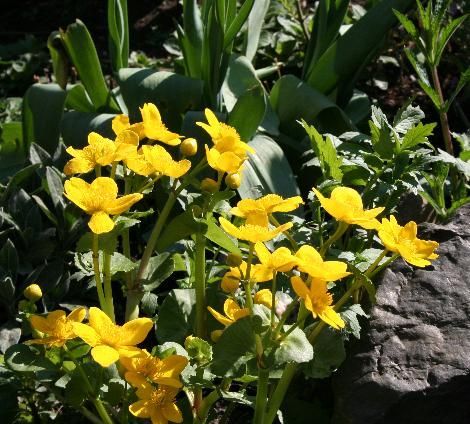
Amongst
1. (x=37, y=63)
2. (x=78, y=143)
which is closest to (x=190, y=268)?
(x=78, y=143)

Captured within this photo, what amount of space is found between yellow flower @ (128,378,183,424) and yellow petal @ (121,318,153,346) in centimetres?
7

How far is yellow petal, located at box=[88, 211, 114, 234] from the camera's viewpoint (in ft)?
4.23

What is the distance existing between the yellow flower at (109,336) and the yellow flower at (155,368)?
30 mm

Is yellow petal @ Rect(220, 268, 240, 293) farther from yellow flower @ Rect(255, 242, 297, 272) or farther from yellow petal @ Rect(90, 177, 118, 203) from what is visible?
yellow petal @ Rect(90, 177, 118, 203)

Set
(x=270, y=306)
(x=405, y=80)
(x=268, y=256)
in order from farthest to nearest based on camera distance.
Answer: (x=405, y=80) → (x=270, y=306) → (x=268, y=256)

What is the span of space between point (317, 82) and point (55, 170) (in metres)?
0.97

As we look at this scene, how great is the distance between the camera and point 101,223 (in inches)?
51.2

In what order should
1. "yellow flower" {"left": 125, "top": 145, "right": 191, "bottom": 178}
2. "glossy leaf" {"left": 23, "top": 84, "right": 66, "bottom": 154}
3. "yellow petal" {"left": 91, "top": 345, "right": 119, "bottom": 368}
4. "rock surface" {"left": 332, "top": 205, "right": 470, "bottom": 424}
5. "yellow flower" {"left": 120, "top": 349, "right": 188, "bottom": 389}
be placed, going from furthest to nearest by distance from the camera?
"glossy leaf" {"left": 23, "top": 84, "right": 66, "bottom": 154}
"rock surface" {"left": 332, "top": 205, "right": 470, "bottom": 424}
"yellow flower" {"left": 125, "top": 145, "right": 191, "bottom": 178}
"yellow flower" {"left": 120, "top": 349, "right": 188, "bottom": 389}
"yellow petal" {"left": 91, "top": 345, "right": 119, "bottom": 368}

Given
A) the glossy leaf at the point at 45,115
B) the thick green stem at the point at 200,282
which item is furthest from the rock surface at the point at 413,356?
the glossy leaf at the point at 45,115

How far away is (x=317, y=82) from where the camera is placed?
8.75ft

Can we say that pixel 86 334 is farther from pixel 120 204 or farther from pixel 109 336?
pixel 120 204

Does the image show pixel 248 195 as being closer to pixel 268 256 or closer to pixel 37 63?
pixel 268 256

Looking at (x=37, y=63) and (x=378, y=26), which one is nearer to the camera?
(x=378, y=26)

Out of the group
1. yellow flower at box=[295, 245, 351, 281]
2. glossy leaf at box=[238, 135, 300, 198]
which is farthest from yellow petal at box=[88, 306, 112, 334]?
glossy leaf at box=[238, 135, 300, 198]
